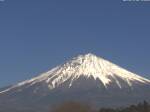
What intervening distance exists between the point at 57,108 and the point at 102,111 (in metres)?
12.9

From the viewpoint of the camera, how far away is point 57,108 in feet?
344

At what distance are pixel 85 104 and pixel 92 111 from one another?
1.47 m

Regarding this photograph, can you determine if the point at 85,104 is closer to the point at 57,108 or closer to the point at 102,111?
the point at 57,108

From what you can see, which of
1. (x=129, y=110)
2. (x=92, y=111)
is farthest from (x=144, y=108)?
(x=92, y=111)

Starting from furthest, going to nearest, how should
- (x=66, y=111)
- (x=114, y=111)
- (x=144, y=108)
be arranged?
(x=66, y=111) < (x=114, y=111) < (x=144, y=108)

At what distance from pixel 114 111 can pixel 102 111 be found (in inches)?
62.2

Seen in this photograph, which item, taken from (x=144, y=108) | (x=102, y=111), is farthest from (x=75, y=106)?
(x=144, y=108)

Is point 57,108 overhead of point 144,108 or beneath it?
overhead

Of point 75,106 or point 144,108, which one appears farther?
point 75,106

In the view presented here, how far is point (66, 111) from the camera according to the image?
10481cm

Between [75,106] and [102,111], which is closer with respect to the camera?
[102,111]

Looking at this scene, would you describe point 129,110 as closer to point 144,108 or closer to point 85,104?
point 144,108

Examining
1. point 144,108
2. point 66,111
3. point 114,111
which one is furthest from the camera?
point 66,111

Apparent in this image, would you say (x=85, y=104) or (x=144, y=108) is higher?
(x=85, y=104)
